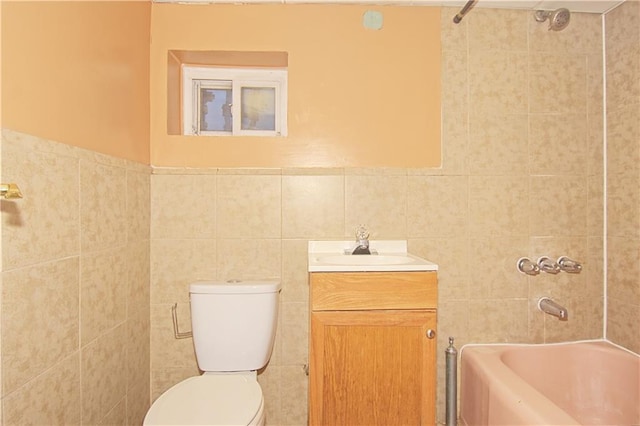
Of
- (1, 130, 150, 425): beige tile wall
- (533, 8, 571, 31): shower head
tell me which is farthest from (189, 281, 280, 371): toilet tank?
(533, 8, 571, 31): shower head

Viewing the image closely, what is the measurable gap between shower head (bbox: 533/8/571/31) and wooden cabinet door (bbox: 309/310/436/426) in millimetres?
1519

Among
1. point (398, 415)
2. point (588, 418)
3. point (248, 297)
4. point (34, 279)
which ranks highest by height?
point (34, 279)

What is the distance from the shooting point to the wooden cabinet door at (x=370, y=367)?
4.11 ft

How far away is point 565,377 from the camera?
1597mm

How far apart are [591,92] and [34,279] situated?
2.42m

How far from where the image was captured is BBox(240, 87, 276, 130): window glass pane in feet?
6.00

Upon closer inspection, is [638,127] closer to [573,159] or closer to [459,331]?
[573,159]

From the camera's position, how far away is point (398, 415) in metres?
1.27

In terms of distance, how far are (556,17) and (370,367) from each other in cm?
179

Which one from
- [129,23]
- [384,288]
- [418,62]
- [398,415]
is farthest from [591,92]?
[129,23]

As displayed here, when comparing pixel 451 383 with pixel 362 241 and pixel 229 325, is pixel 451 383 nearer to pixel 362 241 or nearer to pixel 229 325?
pixel 362 241

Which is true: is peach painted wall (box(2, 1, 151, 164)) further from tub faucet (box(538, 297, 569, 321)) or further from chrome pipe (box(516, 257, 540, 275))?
tub faucet (box(538, 297, 569, 321))

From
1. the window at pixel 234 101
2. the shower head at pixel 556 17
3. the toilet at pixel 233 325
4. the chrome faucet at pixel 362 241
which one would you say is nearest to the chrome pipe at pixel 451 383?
the chrome faucet at pixel 362 241

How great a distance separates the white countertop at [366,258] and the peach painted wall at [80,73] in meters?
0.91
